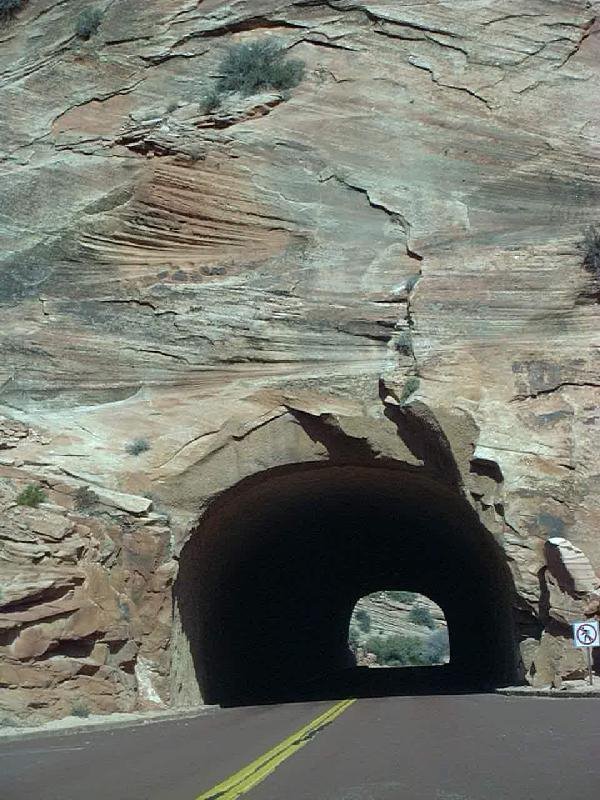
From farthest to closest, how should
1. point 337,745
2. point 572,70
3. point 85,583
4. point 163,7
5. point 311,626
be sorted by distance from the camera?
point 311,626 → point 163,7 → point 572,70 → point 85,583 → point 337,745

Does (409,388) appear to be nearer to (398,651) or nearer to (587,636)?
(587,636)

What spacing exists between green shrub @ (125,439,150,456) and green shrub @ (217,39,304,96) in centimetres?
797

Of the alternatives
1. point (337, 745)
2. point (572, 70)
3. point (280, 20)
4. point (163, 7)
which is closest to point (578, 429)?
point (572, 70)

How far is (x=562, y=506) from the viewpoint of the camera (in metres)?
19.7

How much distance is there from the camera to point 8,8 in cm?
2720

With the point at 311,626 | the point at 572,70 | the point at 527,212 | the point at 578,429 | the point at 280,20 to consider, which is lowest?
the point at 311,626

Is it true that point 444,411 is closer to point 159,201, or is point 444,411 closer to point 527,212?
point 527,212

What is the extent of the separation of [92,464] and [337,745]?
9.97 metres

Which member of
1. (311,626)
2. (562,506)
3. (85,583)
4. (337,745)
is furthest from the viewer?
(311,626)

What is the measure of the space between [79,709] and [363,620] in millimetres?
64220

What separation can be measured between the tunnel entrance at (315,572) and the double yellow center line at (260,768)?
7743mm

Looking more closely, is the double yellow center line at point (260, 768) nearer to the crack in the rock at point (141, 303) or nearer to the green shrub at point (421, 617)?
the crack in the rock at point (141, 303)

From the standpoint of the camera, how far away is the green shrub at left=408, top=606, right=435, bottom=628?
8238cm

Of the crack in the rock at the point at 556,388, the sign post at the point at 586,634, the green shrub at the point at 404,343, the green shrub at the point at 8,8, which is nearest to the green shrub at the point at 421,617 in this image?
the green shrub at the point at 8,8
